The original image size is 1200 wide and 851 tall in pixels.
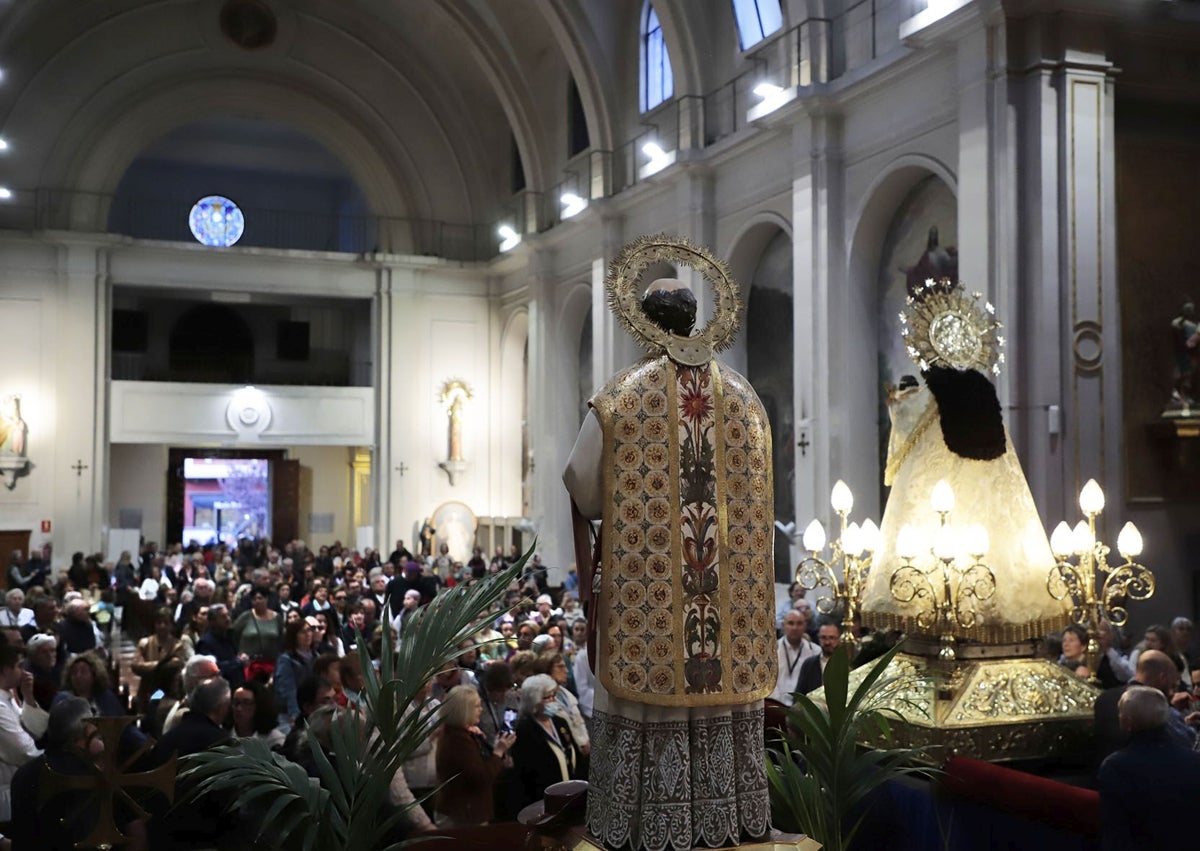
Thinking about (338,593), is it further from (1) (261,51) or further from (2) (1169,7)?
(1) (261,51)

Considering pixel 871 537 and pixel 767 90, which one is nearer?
pixel 871 537

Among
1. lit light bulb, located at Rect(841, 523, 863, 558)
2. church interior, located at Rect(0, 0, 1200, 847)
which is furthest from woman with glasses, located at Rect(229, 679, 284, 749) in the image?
lit light bulb, located at Rect(841, 523, 863, 558)

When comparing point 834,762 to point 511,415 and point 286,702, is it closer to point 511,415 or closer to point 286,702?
point 286,702

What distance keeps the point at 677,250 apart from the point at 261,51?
78.1ft

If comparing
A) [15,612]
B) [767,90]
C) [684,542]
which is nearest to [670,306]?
[684,542]

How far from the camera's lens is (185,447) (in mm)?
31906

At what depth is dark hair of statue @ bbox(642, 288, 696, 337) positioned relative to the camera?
15.2 feet

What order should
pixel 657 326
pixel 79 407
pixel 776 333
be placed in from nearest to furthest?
pixel 657 326 < pixel 776 333 < pixel 79 407

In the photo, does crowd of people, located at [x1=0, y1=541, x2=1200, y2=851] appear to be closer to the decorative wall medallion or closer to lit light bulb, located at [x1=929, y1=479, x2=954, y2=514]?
lit light bulb, located at [x1=929, y1=479, x2=954, y2=514]

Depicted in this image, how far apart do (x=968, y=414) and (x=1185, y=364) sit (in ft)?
22.9

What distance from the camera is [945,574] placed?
229 inches

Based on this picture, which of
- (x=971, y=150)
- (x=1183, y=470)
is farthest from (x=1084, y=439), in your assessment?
(x=971, y=150)

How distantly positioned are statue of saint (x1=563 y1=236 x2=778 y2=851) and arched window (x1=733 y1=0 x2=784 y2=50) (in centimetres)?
1312

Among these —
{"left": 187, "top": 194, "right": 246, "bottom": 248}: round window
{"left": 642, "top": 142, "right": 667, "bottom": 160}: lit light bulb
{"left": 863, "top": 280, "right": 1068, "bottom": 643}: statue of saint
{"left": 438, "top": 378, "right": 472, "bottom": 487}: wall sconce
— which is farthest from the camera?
{"left": 187, "top": 194, "right": 246, "bottom": 248}: round window
